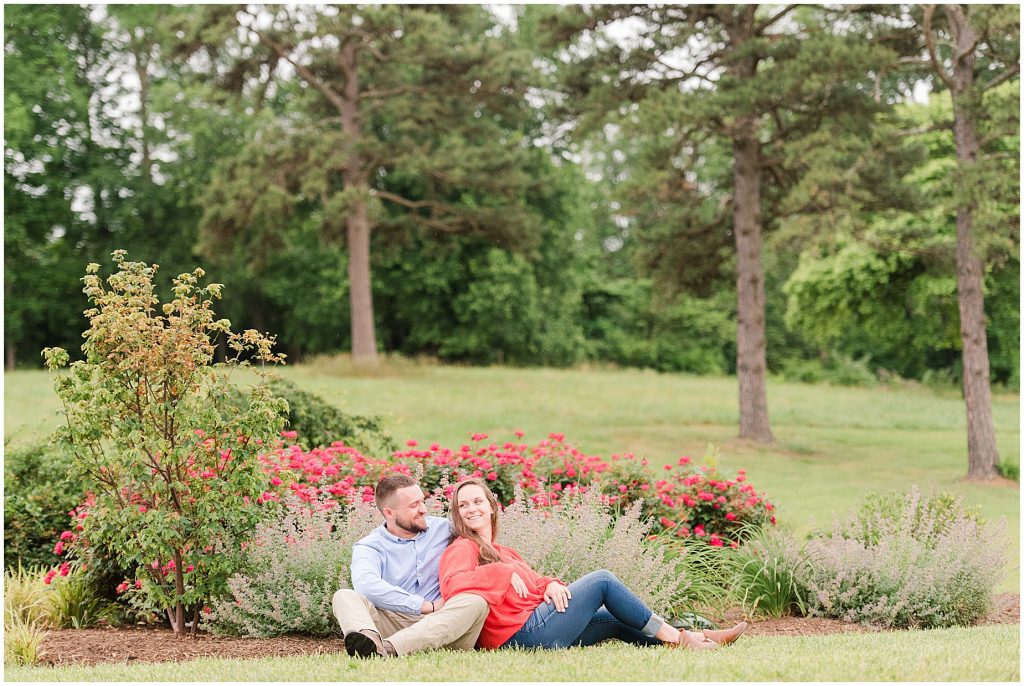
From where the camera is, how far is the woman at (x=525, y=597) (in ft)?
17.5

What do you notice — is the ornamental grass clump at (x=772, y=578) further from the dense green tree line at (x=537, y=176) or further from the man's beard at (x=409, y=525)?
the dense green tree line at (x=537, y=176)

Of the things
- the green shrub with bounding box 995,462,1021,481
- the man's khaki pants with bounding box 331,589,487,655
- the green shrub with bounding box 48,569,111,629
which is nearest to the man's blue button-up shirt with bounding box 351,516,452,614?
the man's khaki pants with bounding box 331,589,487,655

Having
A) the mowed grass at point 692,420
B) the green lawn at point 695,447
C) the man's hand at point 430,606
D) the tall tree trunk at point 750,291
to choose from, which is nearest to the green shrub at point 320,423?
the green lawn at point 695,447

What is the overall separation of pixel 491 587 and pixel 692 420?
17.4 m

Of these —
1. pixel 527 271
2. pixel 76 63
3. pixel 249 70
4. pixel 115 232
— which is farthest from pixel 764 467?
pixel 76 63

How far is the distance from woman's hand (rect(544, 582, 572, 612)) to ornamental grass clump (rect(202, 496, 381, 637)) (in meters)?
1.39

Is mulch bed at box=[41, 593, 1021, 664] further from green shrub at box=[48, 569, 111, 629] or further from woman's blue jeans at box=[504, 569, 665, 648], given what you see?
woman's blue jeans at box=[504, 569, 665, 648]

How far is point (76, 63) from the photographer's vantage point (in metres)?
31.3

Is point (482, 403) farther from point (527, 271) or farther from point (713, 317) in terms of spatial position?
point (713, 317)

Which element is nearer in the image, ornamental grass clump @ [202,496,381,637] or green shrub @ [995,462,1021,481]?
ornamental grass clump @ [202,496,381,637]

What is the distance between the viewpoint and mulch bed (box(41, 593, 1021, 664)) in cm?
570

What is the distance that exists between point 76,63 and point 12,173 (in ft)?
13.6

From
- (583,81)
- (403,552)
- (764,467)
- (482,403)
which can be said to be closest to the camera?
(403,552)

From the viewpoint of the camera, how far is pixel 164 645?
598 cm
